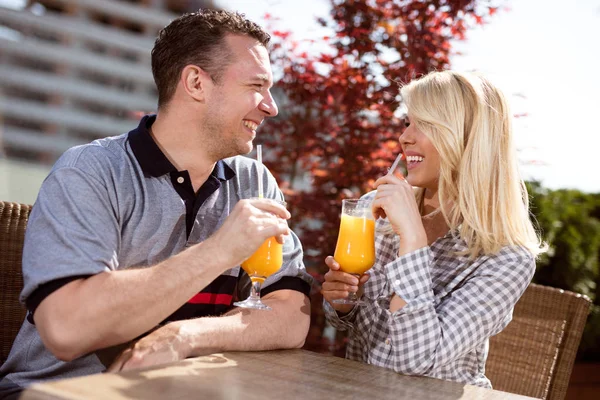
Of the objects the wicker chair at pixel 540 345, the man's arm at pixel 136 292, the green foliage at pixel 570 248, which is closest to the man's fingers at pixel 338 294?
the man's arm at pixel 136 292

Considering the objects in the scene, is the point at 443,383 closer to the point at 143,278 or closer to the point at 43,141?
the point at 143,278

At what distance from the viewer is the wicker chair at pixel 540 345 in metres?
2.86

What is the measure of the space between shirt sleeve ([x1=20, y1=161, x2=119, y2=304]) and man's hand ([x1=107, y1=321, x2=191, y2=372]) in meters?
0.24

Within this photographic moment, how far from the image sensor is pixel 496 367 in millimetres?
3018

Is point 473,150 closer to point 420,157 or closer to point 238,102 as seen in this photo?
point 420,157

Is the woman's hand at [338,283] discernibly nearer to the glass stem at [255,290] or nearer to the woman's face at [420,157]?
the glass stem at [255,290]

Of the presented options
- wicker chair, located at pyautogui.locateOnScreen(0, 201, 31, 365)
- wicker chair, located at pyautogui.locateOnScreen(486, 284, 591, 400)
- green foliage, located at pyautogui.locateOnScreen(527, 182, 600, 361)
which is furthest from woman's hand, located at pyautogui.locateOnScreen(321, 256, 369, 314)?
green foliage, located at pyautogui.locateOnScreen(527, 182, 600, 361)

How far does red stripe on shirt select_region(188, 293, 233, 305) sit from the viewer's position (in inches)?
91.7

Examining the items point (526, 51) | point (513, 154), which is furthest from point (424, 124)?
point (526, 51)

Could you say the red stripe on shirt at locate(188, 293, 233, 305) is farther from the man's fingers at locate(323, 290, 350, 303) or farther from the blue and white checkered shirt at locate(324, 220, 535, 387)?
the blue and white checkered shirt at locate(324, 220, 535, 387)

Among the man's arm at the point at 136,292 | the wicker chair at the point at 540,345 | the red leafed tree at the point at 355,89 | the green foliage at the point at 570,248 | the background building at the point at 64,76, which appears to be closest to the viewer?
the man's arm at the point at 136,292

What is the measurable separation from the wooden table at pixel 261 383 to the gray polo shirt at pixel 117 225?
271mm

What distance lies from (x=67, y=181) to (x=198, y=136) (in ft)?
1.88

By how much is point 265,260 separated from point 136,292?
50 centimetres
